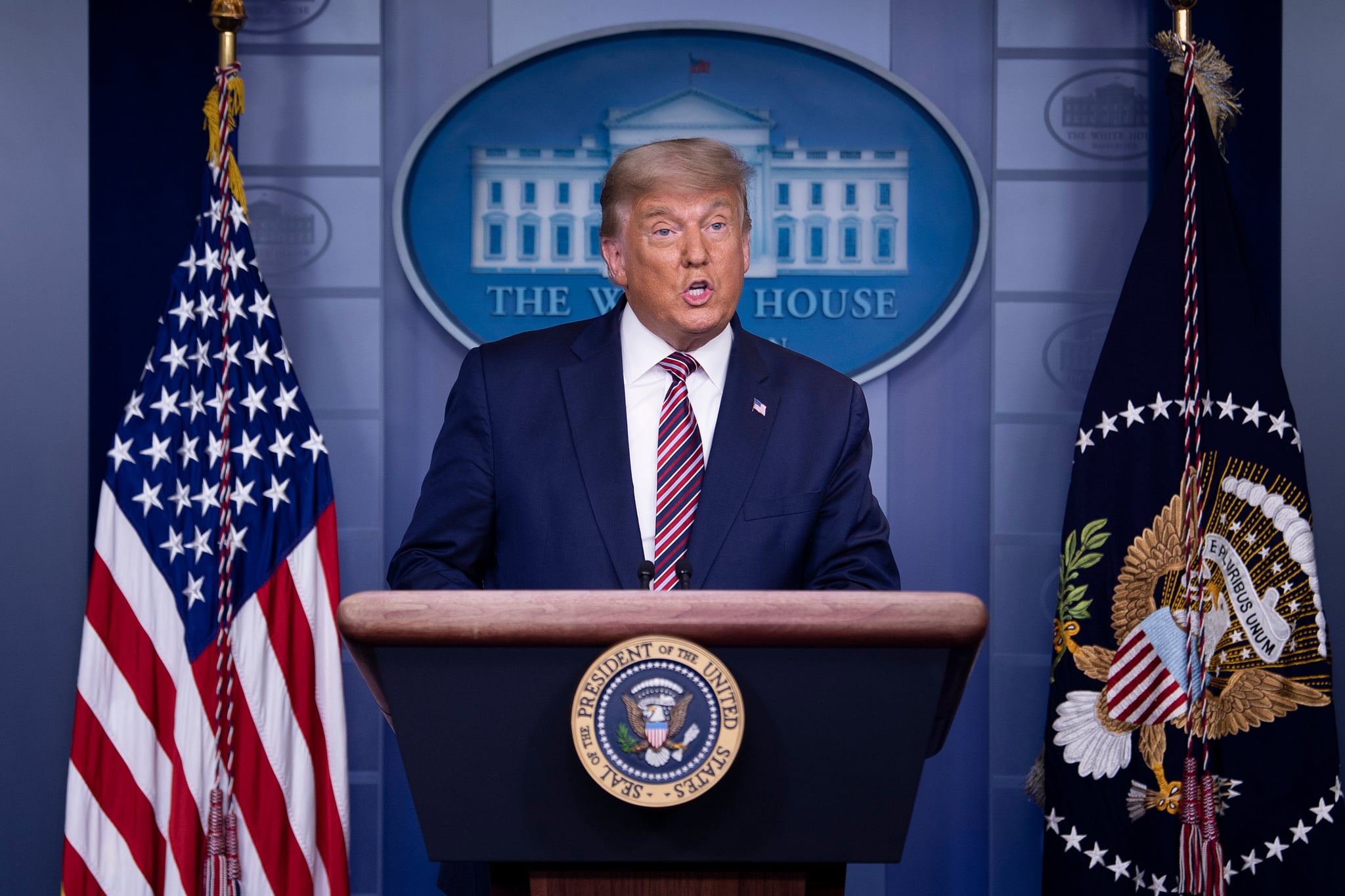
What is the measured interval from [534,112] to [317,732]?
1.52 m

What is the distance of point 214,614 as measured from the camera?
2.54 m

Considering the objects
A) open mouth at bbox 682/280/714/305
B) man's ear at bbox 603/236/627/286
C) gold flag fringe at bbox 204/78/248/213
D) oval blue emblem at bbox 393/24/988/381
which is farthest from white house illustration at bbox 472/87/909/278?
open mouth at bbox 682/280/714/305

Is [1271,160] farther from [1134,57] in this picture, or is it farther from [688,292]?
[688,292]

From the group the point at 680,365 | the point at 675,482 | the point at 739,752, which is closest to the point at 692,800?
the point at 739,752

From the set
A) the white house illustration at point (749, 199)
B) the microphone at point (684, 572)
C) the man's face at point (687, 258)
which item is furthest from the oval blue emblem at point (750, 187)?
the microphone at point (684, 572)

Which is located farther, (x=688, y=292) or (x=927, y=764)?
(x=927, y=764)

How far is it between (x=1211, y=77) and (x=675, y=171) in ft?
4.47

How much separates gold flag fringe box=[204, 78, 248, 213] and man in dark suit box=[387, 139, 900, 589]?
1027 millimetres

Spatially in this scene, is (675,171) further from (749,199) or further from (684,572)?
(749,199)

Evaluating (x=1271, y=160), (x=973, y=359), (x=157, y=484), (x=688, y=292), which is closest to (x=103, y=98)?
(x=157, y=484)

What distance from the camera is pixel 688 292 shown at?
185 centimetres

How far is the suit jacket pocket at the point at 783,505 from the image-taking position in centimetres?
171

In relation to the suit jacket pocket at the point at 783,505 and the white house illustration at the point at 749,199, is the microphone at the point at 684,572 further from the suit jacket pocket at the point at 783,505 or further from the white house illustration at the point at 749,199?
the white house illustration at the point at 749,199

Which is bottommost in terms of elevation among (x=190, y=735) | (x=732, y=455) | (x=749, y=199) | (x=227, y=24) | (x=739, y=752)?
(x=190, y=735)
